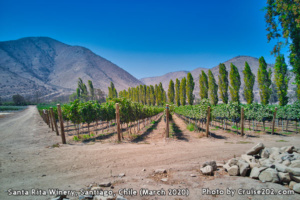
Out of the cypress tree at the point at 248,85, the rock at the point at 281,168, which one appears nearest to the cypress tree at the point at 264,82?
the cypress tree at the point at 248,85

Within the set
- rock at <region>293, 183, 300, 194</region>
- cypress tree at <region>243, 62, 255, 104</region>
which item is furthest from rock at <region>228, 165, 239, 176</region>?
cypress tree at <region>243, 62, 255, 104</region>

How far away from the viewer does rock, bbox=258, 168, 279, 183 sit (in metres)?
3.60

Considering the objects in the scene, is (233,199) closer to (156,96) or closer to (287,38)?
(287,38)

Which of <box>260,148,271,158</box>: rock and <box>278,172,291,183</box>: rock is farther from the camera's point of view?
<box>260,148,271,158</box>: rock

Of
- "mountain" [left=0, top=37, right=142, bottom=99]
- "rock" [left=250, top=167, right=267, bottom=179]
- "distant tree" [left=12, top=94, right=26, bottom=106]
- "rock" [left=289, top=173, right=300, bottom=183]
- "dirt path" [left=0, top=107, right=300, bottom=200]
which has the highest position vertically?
"mountain" [left=0, top=37, right=142, bottom=99]

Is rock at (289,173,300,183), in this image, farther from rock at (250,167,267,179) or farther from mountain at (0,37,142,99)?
mountain at (0,37,142,99)

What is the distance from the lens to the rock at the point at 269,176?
360 centimetres

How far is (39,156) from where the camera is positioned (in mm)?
6762

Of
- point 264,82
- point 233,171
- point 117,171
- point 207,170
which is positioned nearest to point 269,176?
point 233,171

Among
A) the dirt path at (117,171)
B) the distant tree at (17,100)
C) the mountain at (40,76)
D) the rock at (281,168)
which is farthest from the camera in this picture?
the mountain at (40,76)

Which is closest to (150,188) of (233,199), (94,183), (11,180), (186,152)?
(94,183)

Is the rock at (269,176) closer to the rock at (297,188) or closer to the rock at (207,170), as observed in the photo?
the rock at (297,188)

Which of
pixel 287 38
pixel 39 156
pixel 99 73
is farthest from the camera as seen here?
pixel 99 73

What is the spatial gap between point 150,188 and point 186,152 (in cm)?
383
